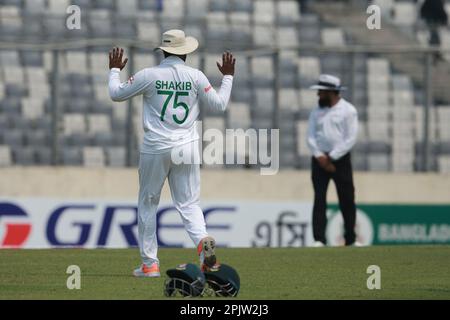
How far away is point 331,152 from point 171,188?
595 centimetres

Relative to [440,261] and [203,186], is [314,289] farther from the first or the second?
[203,186]

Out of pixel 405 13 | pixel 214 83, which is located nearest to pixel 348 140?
pixel 214 83

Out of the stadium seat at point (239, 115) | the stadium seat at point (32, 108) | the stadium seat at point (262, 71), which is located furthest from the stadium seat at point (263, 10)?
the stadium seat at point (32, 108)

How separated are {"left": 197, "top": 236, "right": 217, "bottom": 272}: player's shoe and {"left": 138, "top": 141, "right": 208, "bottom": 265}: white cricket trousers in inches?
14.5

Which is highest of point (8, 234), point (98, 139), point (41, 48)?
point (41, 48)

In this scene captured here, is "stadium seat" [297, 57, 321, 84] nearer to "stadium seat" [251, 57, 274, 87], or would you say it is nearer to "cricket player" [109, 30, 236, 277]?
"stadium seat" [251, 57, 274, 87]

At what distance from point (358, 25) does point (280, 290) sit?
13915mm

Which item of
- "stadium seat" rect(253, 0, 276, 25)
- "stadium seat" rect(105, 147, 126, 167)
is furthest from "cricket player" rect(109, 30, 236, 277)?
"stadium seat" rect(253, 0, 276, 25)

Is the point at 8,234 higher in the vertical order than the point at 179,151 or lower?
lower

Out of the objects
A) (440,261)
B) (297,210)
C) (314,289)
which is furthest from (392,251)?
(314,289)

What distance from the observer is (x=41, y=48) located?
68.1 feet

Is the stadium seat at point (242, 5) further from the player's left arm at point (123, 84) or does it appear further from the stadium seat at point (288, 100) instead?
the player's left arm at point (123, 84)

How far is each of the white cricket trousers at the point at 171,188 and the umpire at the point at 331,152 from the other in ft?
18.2

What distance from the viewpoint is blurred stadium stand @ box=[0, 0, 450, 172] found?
824 inches
